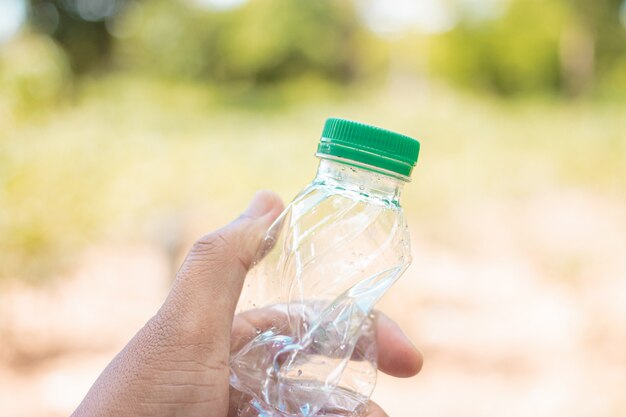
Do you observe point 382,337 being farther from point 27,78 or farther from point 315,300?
point 27,78

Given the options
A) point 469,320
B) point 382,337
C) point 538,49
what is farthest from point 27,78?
point 538,49

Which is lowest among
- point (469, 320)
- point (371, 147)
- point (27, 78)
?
point (469, 320)

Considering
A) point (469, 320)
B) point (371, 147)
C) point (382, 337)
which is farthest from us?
point (469, 320)

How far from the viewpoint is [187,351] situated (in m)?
1.03

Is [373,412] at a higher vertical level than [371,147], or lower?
lower

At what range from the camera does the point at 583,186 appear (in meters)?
5.35

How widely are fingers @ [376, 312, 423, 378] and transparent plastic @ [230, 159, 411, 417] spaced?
46 mm

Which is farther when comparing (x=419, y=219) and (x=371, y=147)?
(x=419, y=219)

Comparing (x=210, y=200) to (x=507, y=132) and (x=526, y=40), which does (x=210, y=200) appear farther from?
(x=526, y=40)

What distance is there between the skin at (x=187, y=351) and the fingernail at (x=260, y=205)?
8 cm

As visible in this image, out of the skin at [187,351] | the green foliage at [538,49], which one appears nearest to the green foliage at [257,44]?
the green foliage at [538,49]

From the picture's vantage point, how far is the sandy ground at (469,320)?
339 cm

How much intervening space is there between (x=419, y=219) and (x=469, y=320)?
1.43 m

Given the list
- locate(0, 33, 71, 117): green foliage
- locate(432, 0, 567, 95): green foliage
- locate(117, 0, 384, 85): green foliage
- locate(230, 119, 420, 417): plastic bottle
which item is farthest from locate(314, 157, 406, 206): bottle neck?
locate(117, 0, 384, 85): green foliage
